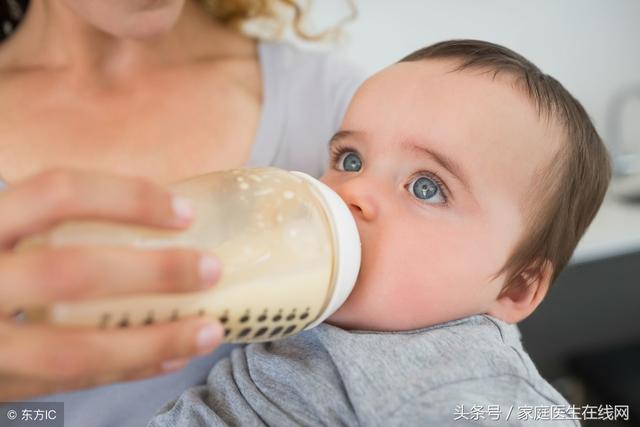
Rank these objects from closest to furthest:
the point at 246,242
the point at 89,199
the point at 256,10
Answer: the point at 89,199 < the point at 246,242 < the point at 256,10

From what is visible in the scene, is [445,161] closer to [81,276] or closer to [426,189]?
[426,189]

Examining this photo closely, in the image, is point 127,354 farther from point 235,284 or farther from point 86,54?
point 86,54

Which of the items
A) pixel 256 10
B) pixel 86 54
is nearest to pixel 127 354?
pixel 86 54

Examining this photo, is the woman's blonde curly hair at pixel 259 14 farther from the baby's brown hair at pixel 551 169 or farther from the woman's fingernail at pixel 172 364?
the woman's fingernail at pixel 172 364

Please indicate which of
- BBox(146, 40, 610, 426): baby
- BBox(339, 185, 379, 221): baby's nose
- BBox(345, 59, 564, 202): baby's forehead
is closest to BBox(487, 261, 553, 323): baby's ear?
BBox(146, 40, 610, 426): baby

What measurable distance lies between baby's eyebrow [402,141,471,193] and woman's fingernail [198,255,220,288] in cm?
38

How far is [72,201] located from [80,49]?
826 millimetres

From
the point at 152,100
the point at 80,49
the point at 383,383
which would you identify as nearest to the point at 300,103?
the point at 152,100

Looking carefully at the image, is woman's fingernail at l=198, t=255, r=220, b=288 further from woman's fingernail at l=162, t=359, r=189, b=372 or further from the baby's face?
the baby's face

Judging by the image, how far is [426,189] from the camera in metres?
0.77

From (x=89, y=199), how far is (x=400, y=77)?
20.6 inches

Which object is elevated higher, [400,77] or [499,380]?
[400,77]

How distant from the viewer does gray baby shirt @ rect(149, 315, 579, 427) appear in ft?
2.14

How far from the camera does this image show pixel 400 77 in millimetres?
851
